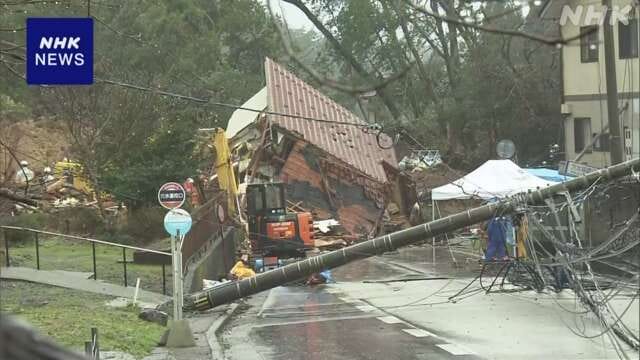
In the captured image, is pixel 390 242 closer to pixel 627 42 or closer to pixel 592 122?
pixel 627 42

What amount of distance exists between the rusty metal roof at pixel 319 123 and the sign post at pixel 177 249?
1783 cm

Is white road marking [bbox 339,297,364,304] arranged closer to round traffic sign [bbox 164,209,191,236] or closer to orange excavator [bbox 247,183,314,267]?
orange excavator [bbox 247,183,314,267]

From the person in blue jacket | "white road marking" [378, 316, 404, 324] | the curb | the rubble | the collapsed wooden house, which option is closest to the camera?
the curb

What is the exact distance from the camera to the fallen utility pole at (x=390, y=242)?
1184 cm

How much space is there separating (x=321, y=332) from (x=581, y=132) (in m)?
22.4

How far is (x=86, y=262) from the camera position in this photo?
19.9m

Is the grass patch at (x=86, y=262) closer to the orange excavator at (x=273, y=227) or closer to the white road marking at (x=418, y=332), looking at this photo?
the orange excavator at (x=273, y=227)

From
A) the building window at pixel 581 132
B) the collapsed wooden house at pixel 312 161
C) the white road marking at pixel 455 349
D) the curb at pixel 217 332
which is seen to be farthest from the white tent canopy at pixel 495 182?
the white road marking at pixel 455 349

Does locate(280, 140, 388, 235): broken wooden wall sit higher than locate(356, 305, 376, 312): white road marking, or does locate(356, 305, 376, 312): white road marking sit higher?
locate(280, 140, 388, 235): broken wooden wall

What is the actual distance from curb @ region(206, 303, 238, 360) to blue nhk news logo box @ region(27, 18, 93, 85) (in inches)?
161

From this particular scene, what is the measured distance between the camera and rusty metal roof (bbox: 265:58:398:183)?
31.4 meters

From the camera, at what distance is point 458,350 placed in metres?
10.2

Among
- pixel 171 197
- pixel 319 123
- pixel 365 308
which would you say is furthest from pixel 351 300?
pixel 319 123

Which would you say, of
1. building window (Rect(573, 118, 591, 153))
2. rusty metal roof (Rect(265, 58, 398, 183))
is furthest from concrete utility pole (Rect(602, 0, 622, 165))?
rusty metal roof (Rect(265, 58, 398, 183))
